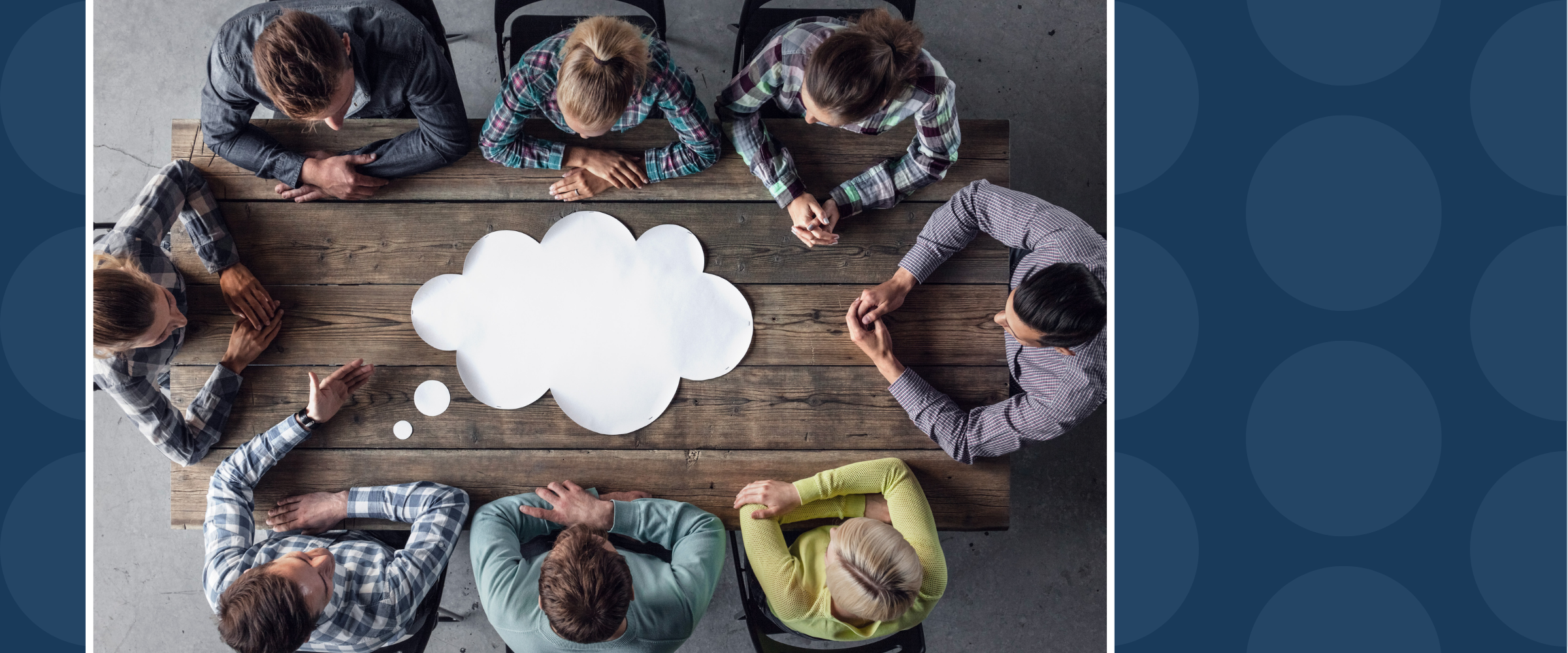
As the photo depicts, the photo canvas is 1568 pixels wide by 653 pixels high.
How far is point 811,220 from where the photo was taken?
1.99m

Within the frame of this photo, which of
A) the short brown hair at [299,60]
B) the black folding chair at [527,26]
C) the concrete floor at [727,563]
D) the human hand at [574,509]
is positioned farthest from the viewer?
the concrete floor at [727,563]

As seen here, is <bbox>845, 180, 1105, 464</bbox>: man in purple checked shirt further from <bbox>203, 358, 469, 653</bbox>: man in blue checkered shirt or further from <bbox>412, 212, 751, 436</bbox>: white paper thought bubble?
<bbox>203, 358, 469, 653</bbox>: man in blue checkered shirt

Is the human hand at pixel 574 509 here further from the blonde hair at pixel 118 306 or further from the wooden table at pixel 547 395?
the blonde hair at pixel 118 306

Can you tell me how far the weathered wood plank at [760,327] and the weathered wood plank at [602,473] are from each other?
0.24 metres

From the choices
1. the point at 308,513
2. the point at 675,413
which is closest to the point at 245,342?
the point at 308,513

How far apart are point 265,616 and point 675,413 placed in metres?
0.96

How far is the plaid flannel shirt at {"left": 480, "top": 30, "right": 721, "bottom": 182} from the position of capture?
183 centimetres

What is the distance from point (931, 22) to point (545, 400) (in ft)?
6.03

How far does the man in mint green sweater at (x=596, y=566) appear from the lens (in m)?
1.73

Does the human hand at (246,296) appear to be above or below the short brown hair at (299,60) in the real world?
below

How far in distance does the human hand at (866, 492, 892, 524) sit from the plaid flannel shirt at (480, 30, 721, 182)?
94 cm

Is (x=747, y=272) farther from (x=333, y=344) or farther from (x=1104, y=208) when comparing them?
(x=1104, y=208)

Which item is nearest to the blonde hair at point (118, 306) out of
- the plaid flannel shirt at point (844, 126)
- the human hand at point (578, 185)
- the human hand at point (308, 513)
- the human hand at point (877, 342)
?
the human hand at point (308, 513)

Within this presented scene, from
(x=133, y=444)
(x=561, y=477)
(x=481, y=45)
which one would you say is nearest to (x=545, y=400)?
(x=561, y=477)
